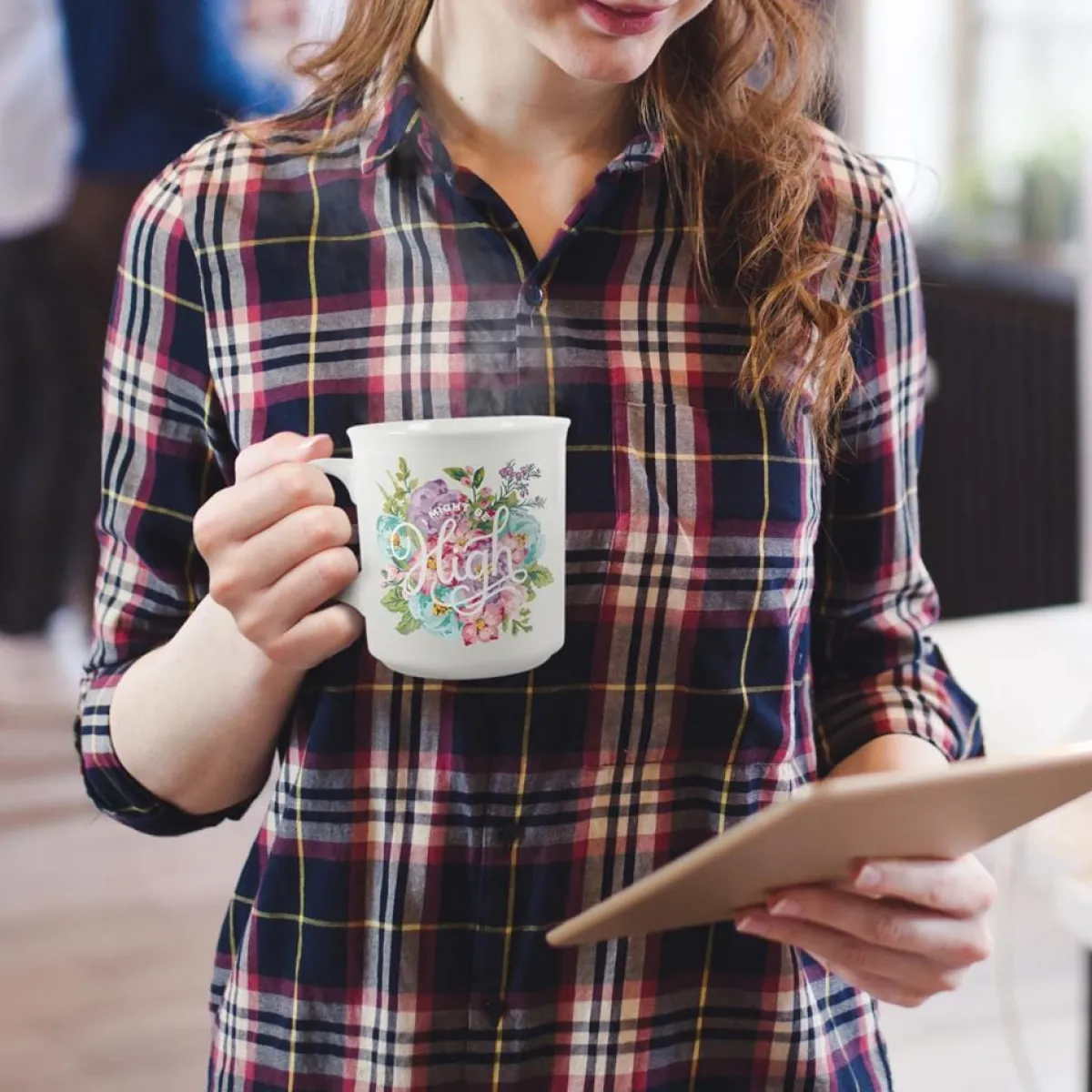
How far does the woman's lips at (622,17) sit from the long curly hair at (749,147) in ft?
A: 0.34

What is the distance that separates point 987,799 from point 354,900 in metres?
0.36

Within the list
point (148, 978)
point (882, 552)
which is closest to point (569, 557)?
point (882, 552)

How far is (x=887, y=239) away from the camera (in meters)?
0.84

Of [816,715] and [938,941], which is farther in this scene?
[816,715]

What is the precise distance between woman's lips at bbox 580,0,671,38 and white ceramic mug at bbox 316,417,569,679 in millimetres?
215

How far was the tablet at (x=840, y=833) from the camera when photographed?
542mm

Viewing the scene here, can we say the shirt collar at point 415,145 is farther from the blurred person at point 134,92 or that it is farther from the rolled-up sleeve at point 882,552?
the blurred person at point 134,92

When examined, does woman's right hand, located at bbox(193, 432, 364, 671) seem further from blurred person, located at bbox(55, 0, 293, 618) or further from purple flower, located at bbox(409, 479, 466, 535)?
blurred person, located at bbox(55, 0, 293, 618)

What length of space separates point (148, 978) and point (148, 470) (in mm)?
1980

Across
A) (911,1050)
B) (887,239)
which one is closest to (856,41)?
(911,1050)

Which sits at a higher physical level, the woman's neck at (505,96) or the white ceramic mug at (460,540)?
the woman's neck at (505,96)

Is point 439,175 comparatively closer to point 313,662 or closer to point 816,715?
point 313,662

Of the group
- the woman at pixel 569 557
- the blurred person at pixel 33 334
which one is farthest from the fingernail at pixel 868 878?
the blurred person at pixel 33 334

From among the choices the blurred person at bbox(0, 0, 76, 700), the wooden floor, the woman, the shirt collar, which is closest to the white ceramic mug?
the woman
